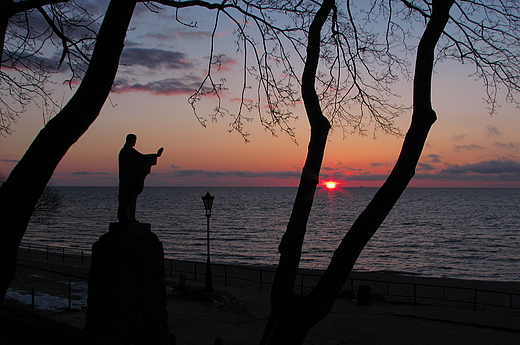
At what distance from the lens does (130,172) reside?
25.4 feet

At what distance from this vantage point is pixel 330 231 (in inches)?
2763

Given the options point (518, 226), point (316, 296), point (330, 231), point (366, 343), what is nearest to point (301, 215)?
point (316, 296)

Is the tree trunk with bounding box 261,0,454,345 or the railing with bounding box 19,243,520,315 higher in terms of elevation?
the tree trunk with bounding box 261,0,454,345

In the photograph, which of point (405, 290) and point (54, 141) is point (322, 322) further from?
point (405, 290)

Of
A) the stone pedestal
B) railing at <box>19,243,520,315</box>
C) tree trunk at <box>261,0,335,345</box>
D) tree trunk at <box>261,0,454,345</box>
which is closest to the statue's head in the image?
the stone pedestal

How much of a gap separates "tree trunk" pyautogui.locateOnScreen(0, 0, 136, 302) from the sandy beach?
→ 4.35 m

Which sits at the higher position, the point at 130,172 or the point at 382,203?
the point at 130,172

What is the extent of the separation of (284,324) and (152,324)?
3906 millimetres

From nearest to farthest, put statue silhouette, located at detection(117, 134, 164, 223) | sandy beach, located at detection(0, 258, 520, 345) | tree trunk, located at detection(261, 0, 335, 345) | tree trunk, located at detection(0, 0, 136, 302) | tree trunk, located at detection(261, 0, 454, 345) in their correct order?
tree trunk, located at detection(0, 0, 136, 302)
tree trunk, located at detection(261, 0, 454, 345)
tree trunk, located at detection(261, 0, 335, 345)
statue silhouette, located at detection(117, 134, 164, 223)
sandy beach, located at detection(0, 258, 520, 345)

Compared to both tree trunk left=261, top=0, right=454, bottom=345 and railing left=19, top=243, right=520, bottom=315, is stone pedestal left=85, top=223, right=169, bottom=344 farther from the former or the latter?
railing left=19, top=243, right=520, bottom=315

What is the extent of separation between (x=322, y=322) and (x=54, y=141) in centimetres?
1117

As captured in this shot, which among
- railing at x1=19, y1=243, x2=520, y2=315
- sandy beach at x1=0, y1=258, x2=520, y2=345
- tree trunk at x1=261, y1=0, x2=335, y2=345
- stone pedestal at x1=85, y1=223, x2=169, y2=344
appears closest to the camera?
tree trunk at x1=261, y1=0, x2=335, y2=345

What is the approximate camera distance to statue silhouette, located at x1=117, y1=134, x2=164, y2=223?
7.70 metres

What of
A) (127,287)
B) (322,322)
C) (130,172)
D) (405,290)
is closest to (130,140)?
(130,172)
